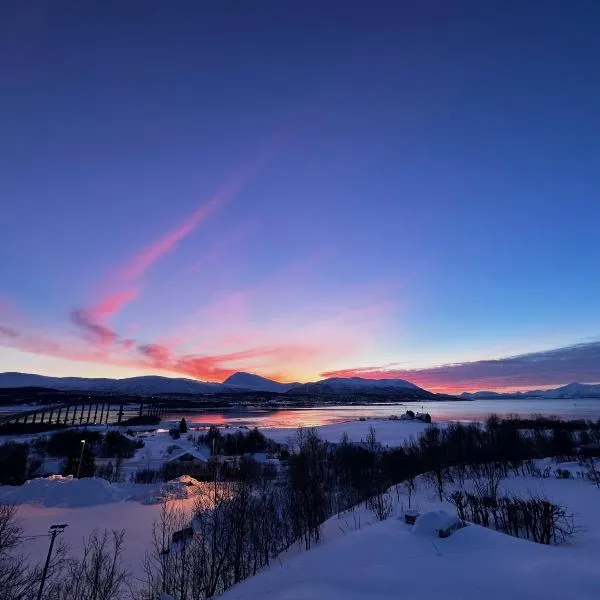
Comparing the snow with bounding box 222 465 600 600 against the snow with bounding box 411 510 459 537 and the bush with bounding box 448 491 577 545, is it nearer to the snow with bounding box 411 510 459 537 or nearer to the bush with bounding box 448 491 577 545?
the snow with bounding box 411 510 459 537

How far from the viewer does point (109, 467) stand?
8100cm

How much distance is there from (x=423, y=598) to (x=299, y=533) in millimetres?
29129

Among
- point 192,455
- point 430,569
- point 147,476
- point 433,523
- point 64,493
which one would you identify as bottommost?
point 147,476

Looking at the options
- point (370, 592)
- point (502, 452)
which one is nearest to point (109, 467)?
point (502, 452)

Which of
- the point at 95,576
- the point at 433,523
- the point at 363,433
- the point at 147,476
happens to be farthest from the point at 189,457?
the point at 433,523

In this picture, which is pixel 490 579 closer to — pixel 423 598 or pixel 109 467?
pixel 423 598

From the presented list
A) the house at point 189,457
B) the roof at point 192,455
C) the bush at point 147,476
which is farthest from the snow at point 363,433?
the bush at point 147,476

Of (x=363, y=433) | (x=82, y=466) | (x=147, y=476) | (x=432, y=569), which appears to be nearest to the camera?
(x=432, y=569)

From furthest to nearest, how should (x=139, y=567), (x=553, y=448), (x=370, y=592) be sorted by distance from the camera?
1. (x=553, y=448)
2. (x=139, y=567)
3. (x=370, y=592)

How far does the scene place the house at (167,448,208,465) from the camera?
85.0 meters

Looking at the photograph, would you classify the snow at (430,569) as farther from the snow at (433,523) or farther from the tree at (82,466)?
the tree at (82,466)

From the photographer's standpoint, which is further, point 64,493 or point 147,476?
point 147,476

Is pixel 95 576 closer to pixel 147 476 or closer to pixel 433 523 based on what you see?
pixel 433 523

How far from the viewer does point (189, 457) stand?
86750mm
